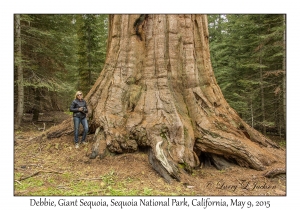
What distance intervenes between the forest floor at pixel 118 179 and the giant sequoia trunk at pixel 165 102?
0.30 m

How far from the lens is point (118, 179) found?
15.9ft

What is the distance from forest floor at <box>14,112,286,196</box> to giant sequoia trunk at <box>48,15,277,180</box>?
0.98 ft

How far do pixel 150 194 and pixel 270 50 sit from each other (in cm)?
1148

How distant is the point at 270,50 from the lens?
12047 mm

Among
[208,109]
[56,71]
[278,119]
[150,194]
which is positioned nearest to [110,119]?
[150,194]

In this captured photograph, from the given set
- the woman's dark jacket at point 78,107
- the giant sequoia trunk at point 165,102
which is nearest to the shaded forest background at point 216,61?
the woman's dark jacket at point 78,107

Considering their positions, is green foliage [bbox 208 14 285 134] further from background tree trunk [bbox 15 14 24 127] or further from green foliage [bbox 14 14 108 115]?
background tree trunk [bbox 15 14 24 127]

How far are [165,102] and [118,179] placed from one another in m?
2.35

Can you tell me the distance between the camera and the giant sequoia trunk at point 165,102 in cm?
552

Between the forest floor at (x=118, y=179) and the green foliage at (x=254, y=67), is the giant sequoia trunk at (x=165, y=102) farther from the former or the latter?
the green foliage at (x=254, y=67)

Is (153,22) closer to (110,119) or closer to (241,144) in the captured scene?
(110,119)

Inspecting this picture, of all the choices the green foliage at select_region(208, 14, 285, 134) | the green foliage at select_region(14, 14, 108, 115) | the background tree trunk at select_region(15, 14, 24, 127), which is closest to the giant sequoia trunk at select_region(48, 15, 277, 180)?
the background tree trunk at select_region(15, 14, 24, 127)

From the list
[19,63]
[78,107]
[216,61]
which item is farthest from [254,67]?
[19,63]

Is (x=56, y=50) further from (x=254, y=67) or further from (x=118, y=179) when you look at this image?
(x=254, y=67)
